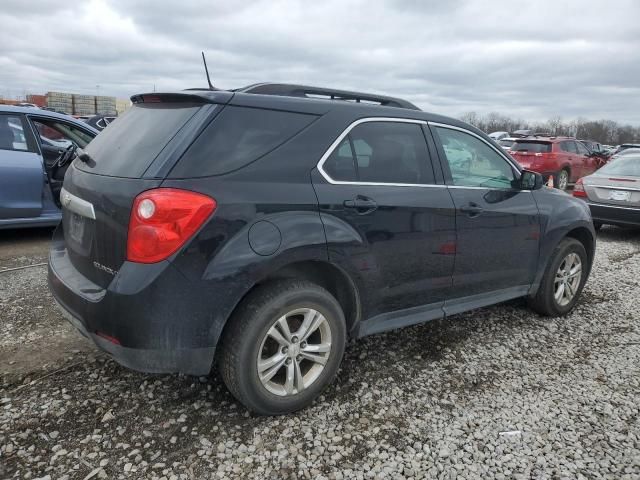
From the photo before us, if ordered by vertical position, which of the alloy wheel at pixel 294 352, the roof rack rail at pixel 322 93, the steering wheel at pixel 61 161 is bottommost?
the alloy wheel at pixel 294 352

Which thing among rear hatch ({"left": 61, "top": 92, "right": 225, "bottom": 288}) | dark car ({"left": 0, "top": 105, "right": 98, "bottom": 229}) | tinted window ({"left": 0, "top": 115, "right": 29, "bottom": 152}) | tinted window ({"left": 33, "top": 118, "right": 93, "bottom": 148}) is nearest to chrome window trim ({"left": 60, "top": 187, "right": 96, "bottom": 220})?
rear hatch ({"left": 61, "top": 92, "right": 225, "bottom": 288})

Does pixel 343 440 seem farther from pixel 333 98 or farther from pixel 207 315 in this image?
pixel 333 98

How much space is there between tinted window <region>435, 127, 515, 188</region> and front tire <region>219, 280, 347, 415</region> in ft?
4.60

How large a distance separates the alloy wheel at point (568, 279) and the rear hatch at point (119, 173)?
3.31 m

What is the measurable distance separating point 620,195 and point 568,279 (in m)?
4.45

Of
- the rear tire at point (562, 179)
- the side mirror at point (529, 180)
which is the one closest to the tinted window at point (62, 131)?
the side mirror at point (529, 180)

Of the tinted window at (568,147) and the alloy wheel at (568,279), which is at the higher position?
the tinted window at (568,147)

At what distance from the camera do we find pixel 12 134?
229 inches

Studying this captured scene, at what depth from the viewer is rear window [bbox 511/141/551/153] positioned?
14.7m

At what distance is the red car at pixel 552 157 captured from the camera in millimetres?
14508

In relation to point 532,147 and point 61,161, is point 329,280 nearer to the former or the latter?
point 61,161

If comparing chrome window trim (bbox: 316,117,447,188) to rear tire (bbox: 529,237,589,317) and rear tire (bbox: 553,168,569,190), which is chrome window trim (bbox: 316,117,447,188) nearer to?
rear tire (bbox: 529,237,589,317)

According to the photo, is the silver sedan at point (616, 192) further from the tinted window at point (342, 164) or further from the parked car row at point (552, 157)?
the tinted window at point (342, 164)

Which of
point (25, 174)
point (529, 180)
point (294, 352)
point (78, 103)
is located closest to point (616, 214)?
point (529, 180)
